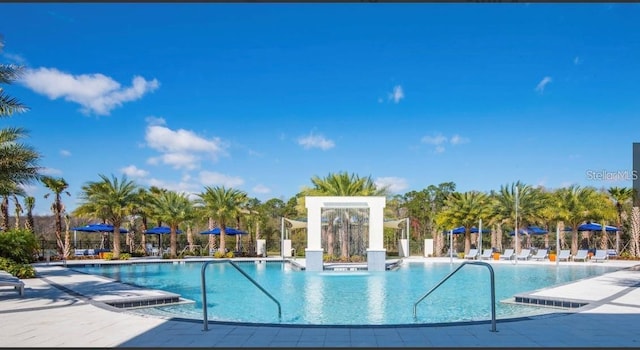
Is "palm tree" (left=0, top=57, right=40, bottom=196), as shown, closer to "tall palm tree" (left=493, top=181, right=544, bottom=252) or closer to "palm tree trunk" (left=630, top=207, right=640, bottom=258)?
"tall palm tree" (left=493, top=181, right=544, bottom=252)

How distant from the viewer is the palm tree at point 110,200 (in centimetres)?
2796

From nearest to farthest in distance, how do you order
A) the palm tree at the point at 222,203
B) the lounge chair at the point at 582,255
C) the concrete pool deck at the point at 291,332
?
1. the concrete pool deck at the point at 291,332
2. the lounge chair at the point at 582,255
3. the palm tree at the point at 222,203

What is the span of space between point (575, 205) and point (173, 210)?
2354 cm

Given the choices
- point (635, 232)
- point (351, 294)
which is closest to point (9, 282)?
point (351, 294)

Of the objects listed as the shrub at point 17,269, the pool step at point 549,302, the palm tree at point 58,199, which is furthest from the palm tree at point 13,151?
the palm tree at point 58,199

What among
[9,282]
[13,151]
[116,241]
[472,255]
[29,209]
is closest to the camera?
[9,282]

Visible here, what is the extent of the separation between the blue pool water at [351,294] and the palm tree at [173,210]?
664 centimetres

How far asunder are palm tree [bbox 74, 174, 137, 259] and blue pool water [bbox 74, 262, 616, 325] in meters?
5.06

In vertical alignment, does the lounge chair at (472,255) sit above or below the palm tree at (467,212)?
below

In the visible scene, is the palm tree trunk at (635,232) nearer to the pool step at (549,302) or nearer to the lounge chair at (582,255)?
the lounge chair at (582,255)

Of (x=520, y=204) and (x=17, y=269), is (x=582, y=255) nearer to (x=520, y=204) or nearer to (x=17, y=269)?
(x=520, y=204)

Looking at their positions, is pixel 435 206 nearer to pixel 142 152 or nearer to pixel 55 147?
pixel 142 152

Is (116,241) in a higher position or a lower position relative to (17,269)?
lower

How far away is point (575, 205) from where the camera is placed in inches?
1157
